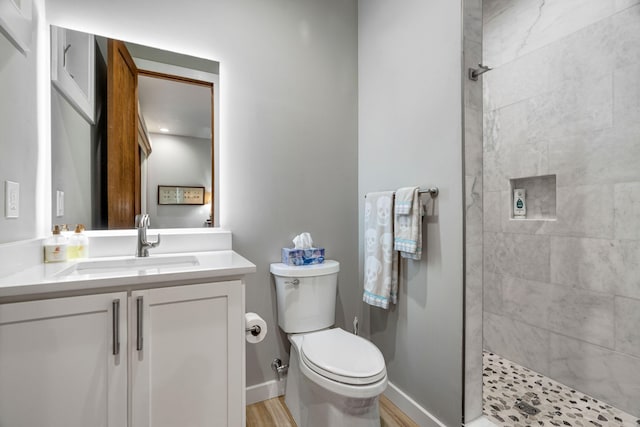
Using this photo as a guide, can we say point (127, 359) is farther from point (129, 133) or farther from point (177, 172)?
point (129, 133)

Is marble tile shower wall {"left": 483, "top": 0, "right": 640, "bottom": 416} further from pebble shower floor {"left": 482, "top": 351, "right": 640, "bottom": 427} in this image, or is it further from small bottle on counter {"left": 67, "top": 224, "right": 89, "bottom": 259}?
small bottle on counter {"left": 67, "top": 224, "right": 89, "bottom": 259}

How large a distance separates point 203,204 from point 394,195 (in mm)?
1021

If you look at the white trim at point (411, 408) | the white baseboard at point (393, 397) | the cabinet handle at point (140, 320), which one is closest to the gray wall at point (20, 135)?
the cabinet handle at point (140, 320)

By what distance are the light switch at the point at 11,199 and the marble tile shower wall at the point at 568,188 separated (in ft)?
8.28

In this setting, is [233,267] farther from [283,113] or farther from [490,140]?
[490,140]

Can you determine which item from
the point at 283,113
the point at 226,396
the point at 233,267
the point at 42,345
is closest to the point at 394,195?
the point at 283,113

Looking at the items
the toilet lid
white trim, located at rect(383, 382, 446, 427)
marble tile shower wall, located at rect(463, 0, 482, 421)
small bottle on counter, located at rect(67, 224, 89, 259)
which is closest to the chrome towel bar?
marble tile shower wall, located at rect(463, 0, 482, 421)

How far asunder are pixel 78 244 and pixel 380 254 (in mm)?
1434

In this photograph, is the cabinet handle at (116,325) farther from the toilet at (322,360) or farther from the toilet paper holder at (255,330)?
the toilet at (322,360)

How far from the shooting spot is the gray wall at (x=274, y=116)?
1.63 meters

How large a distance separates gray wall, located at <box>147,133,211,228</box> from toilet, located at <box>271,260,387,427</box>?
1.73 ft

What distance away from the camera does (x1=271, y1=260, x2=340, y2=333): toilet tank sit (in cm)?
166

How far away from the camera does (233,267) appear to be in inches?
44.8

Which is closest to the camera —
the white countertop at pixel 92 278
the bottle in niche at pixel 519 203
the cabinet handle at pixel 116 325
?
the white countertop at pixel 92 278
